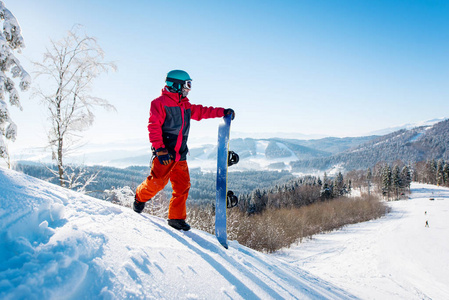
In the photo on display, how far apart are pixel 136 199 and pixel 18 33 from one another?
7698mm

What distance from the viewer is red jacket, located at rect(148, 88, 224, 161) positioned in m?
3.14

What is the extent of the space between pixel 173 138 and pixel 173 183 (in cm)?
75

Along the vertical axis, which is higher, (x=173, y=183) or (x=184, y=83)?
(x=184, y=83)

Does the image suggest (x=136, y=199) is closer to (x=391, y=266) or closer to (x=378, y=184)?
(x=391, y=266)

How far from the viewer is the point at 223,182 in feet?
11.6

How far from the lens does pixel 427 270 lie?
17.7 meters

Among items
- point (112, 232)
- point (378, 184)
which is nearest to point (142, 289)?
point (112, 232)

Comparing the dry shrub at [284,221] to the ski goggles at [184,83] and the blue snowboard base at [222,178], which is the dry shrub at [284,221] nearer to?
the blue snowboard base at [222,178]

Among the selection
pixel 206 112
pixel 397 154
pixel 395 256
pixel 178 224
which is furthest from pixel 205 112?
pixel 397 154

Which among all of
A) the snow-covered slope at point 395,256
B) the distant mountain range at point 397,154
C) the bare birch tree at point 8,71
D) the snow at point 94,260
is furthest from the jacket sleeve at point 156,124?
the distant mountain range at point 397,154

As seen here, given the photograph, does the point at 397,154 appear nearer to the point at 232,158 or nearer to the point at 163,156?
the point at 232,158

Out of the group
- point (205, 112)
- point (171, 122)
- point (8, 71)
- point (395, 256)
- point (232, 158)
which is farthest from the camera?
point (395, 256)

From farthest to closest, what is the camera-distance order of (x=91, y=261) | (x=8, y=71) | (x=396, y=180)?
(x=396, y=180), (x=8, y=71), (x=91, y=261)

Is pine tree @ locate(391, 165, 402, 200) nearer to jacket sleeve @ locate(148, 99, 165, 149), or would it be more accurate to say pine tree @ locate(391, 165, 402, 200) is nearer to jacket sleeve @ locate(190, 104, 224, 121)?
jacket sleeve @ locate(190, 104, 224, 121)
